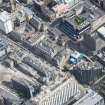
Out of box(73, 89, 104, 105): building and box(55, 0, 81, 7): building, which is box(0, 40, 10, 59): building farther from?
box(73, 89, 104, 105): building

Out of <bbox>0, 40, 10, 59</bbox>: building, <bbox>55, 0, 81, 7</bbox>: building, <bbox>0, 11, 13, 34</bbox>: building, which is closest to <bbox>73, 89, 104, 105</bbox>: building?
<bbox>0, 40, 10, 59</bbox>: building

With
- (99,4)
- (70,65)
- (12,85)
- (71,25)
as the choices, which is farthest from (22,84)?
(99,4)

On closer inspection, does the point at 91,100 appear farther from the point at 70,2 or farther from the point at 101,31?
the point at 70,2

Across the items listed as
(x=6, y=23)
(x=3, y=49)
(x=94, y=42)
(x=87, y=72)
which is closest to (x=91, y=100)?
(x=87, y=72)

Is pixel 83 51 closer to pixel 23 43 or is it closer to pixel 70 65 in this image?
pixel 70 65

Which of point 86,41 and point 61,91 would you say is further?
point 86,41

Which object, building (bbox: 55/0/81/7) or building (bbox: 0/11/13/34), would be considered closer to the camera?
building (bbox: 0/11/13/34)

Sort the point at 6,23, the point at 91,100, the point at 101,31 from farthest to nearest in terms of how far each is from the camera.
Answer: the point at 6,23, the point at 101,31, the point at 91,100

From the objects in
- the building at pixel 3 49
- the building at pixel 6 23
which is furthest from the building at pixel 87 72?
the building at pixel 6 23
